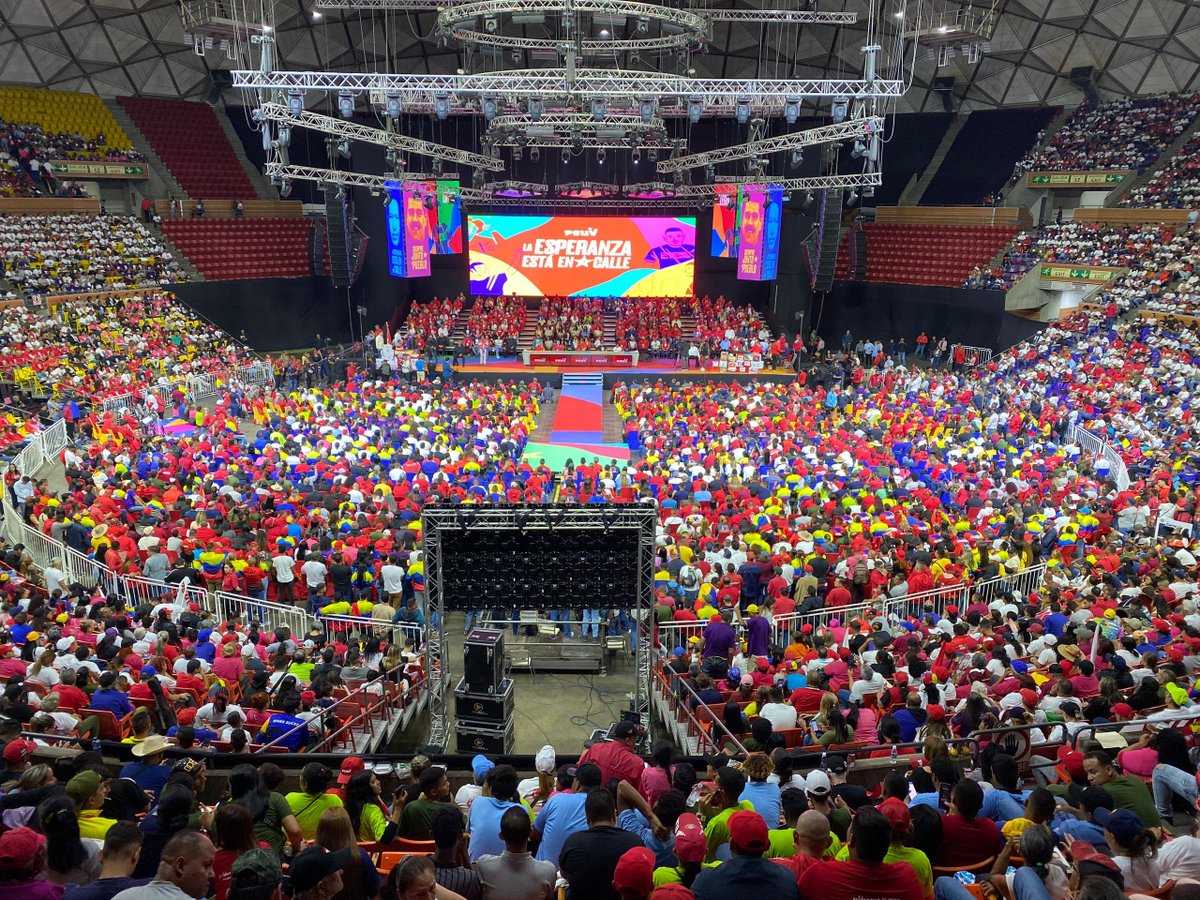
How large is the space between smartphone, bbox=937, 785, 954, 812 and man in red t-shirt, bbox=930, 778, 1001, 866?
20.1 inches

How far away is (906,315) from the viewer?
33.4 m

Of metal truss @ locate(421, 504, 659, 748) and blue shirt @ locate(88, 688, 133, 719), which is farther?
metal truss @ locate(421, 504, 659, 748)

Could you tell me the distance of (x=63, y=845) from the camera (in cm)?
418

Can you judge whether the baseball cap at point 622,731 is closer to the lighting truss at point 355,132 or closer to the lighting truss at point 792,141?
the lighting truss at point 792,141

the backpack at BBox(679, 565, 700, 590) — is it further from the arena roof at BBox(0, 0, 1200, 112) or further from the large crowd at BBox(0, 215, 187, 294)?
the arena roof at BBox(0, 0, 1200, 112)

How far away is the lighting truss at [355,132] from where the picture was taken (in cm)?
1803

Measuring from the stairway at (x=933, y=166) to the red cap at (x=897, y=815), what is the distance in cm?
3772

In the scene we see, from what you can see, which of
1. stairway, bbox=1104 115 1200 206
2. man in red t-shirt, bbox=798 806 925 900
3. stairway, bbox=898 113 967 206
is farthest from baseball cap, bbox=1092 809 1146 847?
stairway, bbox=898 113 967 206

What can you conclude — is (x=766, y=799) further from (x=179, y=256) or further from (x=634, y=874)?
(x=179, y=256)

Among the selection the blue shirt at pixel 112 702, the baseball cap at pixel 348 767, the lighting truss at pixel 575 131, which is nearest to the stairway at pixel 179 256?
the lighting truss at pixel 575 131

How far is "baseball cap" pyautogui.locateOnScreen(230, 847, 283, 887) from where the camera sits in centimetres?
375

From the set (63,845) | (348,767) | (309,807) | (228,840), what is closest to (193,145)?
(348,767)

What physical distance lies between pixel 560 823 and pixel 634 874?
127 cm

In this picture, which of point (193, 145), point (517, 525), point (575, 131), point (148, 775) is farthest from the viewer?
point (193, 145)
